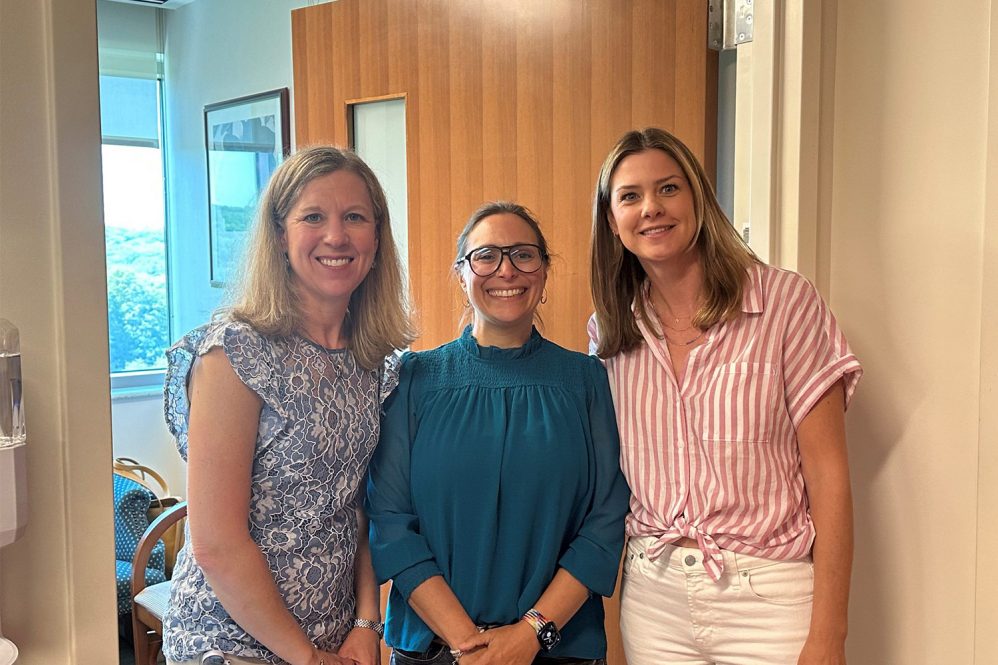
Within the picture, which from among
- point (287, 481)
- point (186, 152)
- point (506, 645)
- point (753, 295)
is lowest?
point (506, 645)

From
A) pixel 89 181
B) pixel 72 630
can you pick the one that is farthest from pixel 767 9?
pixel 72 630

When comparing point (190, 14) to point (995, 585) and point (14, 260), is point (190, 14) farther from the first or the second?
point (995, 585)

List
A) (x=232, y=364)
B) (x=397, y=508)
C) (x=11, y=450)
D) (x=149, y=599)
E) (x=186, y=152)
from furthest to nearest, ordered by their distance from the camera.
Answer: (x=186, y=152)
(x=149, y=599)
(x=397, y=508)
(x=232, y=364)
(x=11, y=450)

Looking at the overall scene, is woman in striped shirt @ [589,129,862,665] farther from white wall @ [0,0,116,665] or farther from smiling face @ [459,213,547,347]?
white wall @ [0,0,116,665]

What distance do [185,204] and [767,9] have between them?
10.4 feet

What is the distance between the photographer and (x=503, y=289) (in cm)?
138

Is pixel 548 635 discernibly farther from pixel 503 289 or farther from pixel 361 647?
pixel 503 289

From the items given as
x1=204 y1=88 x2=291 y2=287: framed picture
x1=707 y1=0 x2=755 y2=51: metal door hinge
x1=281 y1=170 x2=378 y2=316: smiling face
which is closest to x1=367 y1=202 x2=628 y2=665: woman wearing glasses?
x1=281 y1=170 x2=378 y2=316: smiling face

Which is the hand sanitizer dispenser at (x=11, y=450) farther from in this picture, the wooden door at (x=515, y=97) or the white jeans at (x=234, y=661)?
the wooden door at (x=515, y=97)

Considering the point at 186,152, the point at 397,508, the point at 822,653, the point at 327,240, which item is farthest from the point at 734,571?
the point at 186,152

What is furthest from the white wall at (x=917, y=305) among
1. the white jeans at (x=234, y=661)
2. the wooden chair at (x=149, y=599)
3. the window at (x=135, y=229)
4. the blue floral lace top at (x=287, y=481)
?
the window at (x=135, y=229)

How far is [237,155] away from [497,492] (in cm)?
274

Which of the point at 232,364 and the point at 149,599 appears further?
the point at 149,599

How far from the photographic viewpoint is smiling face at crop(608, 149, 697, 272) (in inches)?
52.0
